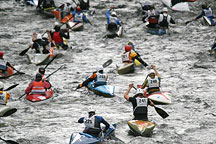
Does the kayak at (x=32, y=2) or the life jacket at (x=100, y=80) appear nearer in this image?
the life jacket at (x=100, y=80)

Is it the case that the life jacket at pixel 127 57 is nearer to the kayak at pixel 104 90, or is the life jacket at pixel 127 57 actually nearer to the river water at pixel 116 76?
the river water at pixel 116 76

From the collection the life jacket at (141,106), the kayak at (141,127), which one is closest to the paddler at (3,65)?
the life jacket at (141,106)

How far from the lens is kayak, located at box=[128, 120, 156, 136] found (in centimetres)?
900

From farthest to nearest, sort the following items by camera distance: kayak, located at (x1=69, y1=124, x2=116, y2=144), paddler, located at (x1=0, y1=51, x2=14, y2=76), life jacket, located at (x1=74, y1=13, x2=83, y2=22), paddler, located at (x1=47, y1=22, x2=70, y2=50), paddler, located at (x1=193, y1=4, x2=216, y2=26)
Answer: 1. life jacket, located at (x1=74, y1=13, x2=83, y2=22)
2. paddler, located at (x1=193, y1=4, x2=216, y2=26)
3. paddler, located at (x1=47, y1=22, x2=70, y2=50)
4. paddler, located at (x1=0, y1=51, x2=14, y2=76)
5. kayak, located at (x1=69, y1=124, x2=116, y2=144)

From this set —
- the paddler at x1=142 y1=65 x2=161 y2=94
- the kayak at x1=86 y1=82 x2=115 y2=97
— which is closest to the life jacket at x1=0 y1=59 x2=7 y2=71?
the kayak at x1=86 y1=82 x2=115 y2=97

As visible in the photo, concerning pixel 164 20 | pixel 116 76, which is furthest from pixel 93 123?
pixel 164 20

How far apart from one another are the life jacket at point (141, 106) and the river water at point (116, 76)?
1.80 ft

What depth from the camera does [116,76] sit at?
14047 mm

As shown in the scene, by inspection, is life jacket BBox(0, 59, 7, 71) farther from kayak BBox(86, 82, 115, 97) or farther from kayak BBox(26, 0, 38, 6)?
kayak BBox(26, 0, 38, 6)

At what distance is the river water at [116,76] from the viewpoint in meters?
9.57

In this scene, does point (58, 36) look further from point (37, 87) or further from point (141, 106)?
point (141, 106)

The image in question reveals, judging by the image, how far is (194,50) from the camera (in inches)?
643

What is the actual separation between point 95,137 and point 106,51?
8406mm

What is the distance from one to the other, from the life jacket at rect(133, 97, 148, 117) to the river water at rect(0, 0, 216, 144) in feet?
1.80
